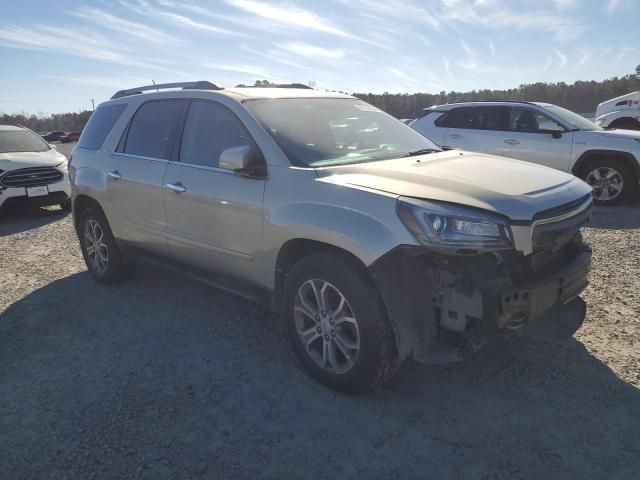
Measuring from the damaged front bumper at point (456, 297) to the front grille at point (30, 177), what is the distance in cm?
854

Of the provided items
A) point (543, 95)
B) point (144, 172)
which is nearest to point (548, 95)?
point (543, 95)

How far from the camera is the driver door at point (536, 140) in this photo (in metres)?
8.23

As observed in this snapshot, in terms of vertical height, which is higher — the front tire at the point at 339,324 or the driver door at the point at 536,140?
the driver door at the point at 536,140

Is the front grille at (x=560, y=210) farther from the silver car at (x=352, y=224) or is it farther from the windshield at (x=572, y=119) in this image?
the windshield at (x=572, y=119)

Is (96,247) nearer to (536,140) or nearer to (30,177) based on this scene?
(30,177)

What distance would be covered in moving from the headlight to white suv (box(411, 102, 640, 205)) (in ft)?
18.8

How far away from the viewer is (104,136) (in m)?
5.11

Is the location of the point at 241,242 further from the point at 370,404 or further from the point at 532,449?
the point at 532,449

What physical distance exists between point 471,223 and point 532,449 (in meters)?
1.20

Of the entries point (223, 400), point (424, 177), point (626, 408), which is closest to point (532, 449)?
point (626, 408)

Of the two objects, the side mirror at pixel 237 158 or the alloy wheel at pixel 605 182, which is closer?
the side mirror at pixel 237 158

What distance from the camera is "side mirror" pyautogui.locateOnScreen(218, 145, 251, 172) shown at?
3281 millimetres

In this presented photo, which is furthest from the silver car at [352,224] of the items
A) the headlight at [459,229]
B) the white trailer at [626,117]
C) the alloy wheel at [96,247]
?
the white trailer at [626,117]

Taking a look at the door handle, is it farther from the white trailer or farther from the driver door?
the white trailer
